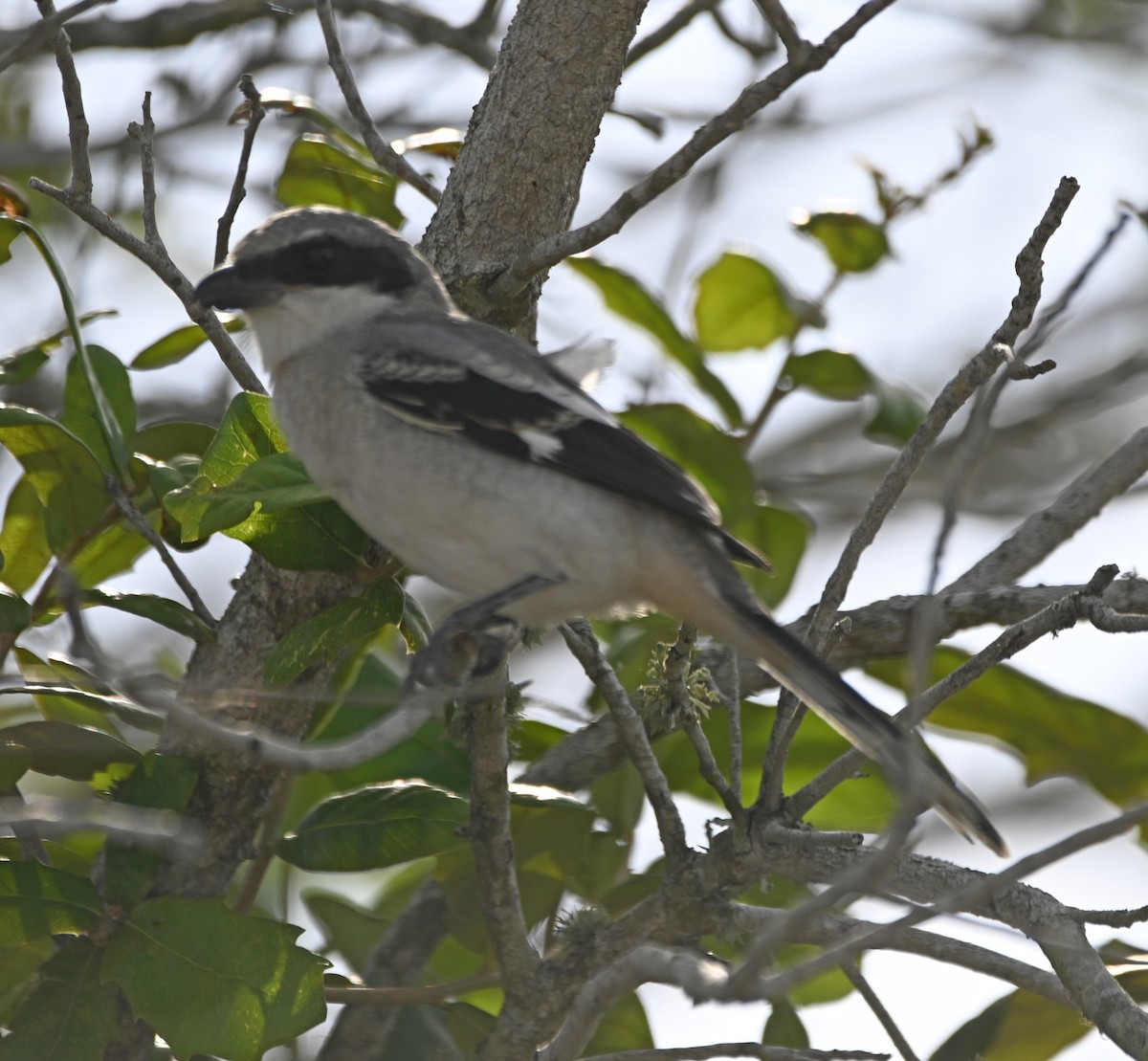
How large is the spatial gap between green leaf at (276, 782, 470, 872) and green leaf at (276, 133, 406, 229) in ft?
4.95

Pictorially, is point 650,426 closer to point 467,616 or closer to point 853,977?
point 467,616

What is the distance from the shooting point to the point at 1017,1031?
2984 mm

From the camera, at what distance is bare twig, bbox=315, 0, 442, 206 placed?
3311 mm

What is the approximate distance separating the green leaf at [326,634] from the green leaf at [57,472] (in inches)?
22.6

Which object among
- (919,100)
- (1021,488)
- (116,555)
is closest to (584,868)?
(116,555)

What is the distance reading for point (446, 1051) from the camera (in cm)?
303

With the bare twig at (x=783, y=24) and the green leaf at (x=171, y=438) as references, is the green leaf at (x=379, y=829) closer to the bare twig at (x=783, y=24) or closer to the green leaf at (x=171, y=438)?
the green leaf at (x=171, y=438)

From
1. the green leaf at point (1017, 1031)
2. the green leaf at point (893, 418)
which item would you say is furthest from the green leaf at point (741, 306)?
the green leaf at point (1017, 1031)

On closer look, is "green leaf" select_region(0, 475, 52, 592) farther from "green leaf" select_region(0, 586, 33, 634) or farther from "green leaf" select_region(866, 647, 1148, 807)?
"green leaf" select_region(866, 647, 1148, 807)

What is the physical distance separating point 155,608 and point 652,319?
1.60 metres

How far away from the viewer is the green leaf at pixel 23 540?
10.4 ft

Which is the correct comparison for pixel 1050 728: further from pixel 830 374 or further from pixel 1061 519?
pixel 830 374

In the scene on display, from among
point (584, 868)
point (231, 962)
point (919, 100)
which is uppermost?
point (919, 100)

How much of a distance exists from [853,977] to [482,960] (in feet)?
3.75
